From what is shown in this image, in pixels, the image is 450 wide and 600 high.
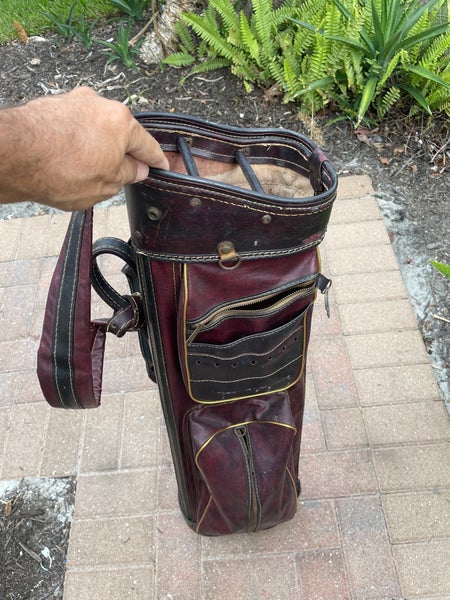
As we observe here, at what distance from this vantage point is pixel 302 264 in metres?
1.31

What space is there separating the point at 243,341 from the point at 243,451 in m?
0.42

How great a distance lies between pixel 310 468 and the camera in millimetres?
2182

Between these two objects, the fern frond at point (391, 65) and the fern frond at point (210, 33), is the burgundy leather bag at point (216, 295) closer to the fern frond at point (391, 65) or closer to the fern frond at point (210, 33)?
the fern frond at point (391, 65)

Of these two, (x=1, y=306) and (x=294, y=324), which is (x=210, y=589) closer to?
(x=294, y=324)

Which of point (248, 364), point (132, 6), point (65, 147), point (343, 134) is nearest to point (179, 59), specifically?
point (132, 6)

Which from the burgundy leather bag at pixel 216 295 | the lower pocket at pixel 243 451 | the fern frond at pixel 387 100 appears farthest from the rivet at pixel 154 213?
the fern frond at pixel 387 100


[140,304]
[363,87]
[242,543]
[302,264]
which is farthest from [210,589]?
[363,87]

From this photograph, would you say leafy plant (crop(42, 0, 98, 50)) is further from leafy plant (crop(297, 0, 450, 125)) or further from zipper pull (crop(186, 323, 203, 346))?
zipper pull (crop(186, 323, 203, 346))

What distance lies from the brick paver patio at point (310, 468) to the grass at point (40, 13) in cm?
295

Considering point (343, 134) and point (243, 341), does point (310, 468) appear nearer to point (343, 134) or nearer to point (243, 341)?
point (243, 341)

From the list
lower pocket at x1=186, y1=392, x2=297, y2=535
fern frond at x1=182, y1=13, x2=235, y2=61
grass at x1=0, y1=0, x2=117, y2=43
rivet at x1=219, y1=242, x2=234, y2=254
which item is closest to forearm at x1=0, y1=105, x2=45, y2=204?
rivet at x1=219, y1=242, x2=234, y2=254

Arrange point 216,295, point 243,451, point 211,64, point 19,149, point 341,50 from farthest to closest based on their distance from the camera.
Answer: point 211,64 < point 341,50 < point 243,451 < point 216,295 < point 19,149

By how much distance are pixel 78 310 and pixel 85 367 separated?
17 centimetres

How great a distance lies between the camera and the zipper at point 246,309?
1.27 metres
